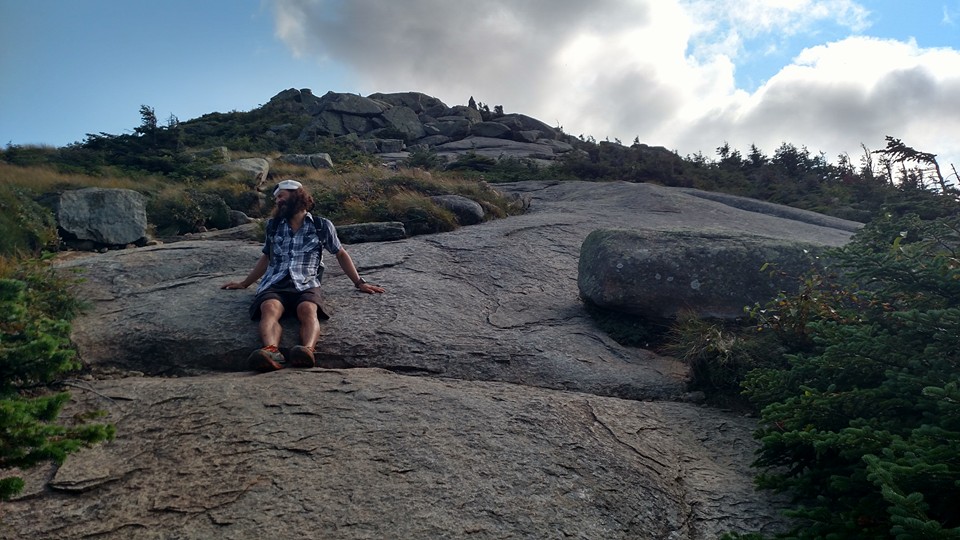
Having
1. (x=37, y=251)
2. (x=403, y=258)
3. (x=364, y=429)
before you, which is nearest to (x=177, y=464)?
(x=364, y=429)

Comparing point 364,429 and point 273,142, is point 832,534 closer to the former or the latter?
point 364,429

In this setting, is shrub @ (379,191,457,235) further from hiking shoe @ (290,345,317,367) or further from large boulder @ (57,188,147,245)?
hiking shoe @ (290,345,317,367)

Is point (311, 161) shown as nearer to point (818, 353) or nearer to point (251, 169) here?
point (251, 169)

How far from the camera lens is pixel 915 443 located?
3.11 metres

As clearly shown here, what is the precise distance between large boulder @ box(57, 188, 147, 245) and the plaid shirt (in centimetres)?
621

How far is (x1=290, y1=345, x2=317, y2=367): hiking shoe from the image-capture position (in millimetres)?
5551

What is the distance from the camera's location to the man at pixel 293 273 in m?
6.07

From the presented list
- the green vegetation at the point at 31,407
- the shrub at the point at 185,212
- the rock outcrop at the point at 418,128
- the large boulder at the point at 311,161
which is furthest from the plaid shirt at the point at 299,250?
the rock outcrop at the point at 418,128

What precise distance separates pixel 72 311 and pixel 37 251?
15.7ft

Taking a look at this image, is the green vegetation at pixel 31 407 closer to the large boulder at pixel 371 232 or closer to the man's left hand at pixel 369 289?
the man's left hand at pixel 369 289

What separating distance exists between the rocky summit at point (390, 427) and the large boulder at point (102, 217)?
443 cm

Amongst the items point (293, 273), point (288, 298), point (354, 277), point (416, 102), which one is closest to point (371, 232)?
point (354, 277)

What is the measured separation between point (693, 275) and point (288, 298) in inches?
142

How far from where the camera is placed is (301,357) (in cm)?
557
